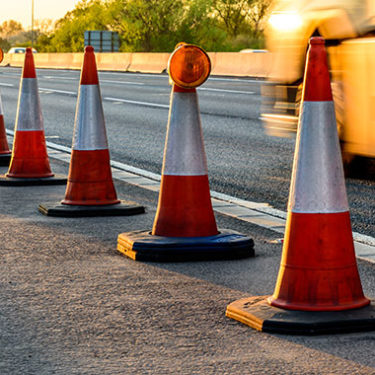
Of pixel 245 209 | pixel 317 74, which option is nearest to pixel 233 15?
pixel 245 209

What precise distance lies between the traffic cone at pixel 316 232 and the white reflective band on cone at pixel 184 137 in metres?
1.37

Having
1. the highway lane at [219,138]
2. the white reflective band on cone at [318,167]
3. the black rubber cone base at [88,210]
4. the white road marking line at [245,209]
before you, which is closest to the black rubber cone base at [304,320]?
the white reflective band on cone at [318,167]

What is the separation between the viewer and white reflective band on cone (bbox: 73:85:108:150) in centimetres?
667

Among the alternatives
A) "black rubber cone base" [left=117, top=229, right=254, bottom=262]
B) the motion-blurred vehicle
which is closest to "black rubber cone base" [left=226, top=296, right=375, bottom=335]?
"black rubber cone base" [left=117, top=229, right=254, bottom=262]

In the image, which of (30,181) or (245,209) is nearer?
(245,209)

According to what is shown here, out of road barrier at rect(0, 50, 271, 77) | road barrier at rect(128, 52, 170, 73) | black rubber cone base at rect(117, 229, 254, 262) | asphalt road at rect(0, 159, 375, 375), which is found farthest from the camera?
road barrier at rect(128, 52, 170, 73)

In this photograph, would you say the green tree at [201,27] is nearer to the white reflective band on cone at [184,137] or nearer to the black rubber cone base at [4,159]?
the black rubber cone base at [4,159]

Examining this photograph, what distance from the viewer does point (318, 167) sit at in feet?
13.5

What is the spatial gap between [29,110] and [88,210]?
5.47 feet

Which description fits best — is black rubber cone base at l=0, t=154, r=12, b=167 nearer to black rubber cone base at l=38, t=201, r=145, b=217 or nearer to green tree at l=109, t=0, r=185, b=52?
black rubber cone base at l=38, t=201, r=145, b=217

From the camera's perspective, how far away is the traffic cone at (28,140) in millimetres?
7852

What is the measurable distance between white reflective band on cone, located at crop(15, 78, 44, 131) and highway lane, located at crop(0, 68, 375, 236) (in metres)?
1.54

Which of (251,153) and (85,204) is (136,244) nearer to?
(85,204)

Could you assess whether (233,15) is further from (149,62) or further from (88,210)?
(88,210)
